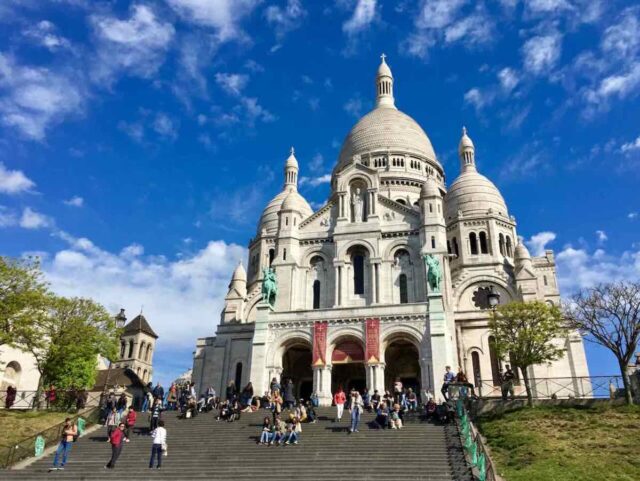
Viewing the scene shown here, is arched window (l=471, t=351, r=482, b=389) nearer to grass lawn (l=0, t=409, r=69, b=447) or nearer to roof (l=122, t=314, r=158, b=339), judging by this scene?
grass lawn (l=0, t=409, r=69, b=447)

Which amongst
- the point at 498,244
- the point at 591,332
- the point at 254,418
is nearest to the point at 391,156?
the point at 498,244

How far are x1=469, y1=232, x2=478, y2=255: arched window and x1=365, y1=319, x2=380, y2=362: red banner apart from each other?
698 inches

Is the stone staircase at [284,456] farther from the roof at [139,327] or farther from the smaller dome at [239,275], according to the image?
the roof at [139,327]

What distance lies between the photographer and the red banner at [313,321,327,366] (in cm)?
3512

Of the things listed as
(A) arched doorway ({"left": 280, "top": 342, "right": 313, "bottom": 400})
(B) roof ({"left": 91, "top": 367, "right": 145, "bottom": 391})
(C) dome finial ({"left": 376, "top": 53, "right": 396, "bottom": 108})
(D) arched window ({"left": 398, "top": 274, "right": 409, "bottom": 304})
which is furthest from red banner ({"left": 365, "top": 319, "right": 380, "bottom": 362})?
(C) dome finial ({"left": 376, "top": 53, "right": 396, "bottom": 108})

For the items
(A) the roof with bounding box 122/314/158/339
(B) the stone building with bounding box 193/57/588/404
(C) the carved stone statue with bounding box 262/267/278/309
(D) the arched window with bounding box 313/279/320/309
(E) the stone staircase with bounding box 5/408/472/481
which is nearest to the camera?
(E) the stone staircase with bounding box 5/408/472/481

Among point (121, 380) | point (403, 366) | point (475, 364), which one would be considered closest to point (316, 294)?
point (403, 366)

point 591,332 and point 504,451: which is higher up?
point 591,332

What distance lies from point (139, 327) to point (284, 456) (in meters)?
51.3

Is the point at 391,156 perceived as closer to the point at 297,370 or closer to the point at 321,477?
the point at 297,370

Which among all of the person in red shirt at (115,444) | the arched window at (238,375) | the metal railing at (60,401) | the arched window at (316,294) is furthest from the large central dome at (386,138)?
the person in red shirt at (115,444)

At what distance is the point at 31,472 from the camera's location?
2102 cm

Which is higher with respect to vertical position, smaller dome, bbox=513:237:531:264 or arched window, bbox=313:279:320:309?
smaller dome, bbox=513:237:531:264

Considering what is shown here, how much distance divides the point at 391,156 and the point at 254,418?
36.4 m
